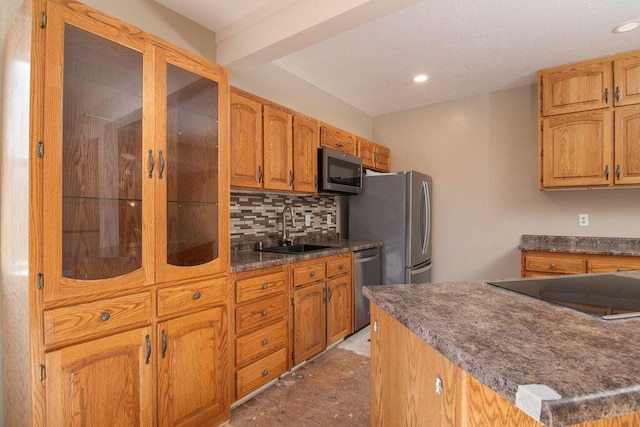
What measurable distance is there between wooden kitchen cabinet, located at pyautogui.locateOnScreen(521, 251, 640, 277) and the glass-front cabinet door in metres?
2.72

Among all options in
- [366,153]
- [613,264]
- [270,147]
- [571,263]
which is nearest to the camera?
[270,147]

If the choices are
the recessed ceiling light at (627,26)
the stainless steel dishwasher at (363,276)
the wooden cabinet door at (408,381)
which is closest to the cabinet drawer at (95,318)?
the wooden cabinet door at (408,381)

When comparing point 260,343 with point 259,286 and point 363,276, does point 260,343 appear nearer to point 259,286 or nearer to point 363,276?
point 259,286

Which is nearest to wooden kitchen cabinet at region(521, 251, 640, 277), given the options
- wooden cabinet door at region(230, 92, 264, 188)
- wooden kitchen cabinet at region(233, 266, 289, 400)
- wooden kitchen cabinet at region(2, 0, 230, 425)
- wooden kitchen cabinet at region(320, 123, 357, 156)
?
wooden kitchen cabinet at region(320, 123, 357, 156)

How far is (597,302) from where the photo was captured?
1059 mm

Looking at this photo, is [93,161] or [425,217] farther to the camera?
[425,217]

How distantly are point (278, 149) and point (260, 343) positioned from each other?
144cm

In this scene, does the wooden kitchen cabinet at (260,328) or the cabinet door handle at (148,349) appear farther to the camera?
the wooden kitchen cabinet at (260,328)

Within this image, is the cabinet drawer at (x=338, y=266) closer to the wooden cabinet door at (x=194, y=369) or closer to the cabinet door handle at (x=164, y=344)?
the wooden cabinet door at (x=194, y=369)

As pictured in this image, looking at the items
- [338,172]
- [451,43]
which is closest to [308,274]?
[338,172]

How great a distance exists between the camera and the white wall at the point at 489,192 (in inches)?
122

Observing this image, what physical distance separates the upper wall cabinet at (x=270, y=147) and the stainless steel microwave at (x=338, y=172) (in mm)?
76

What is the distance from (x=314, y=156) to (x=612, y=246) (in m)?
2.89

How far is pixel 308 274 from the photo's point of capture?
2.46 metres
